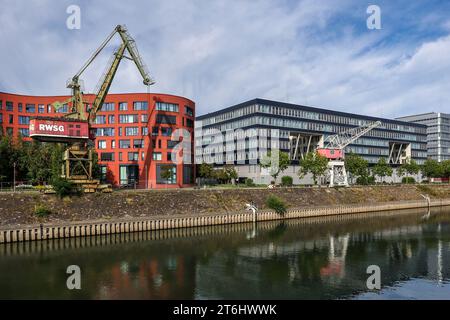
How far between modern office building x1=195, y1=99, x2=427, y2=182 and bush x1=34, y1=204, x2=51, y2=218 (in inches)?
2517

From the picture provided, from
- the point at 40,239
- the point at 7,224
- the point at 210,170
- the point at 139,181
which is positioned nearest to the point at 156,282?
the point at 40,239

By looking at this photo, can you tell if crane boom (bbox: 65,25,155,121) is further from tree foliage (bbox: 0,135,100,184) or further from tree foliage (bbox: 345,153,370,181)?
tree foliage (bbox: 345,153,370,181)

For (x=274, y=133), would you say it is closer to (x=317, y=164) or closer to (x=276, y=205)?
(x=317, y=164)

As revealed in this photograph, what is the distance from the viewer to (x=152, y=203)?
56.4 meters

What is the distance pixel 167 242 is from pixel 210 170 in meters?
53.5

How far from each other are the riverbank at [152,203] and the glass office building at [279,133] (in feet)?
100

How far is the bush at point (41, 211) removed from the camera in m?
47.2

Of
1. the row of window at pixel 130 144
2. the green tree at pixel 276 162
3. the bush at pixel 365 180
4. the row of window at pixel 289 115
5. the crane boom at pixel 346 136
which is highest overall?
the row of window at pixel 289 115

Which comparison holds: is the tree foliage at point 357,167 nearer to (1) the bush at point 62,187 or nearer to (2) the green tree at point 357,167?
(2) the green tree at point 357,167

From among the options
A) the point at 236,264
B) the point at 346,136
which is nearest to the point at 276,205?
the point at 236,264

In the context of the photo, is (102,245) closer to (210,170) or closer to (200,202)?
(200,202)

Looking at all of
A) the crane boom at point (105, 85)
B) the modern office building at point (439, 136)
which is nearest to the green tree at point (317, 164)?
the crane boom at point (105, 85)

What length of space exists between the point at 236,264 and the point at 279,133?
7559 cm

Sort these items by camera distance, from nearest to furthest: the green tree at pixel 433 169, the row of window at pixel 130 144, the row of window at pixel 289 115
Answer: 1. the row of window at pixel 130 144
2. the row of window at pixel 289 115
3. the green tree at pixel 433 169
